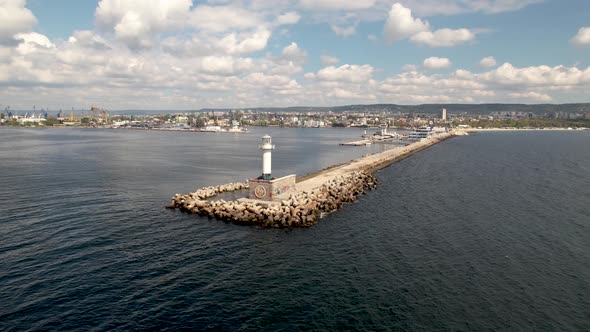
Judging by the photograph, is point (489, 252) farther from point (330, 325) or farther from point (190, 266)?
point (190, 266)

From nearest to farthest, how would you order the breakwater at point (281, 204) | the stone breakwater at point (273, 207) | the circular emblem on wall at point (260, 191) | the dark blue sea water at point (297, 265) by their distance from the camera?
the dark blue sea water at point (297, 265), the stone breakwater at point (273, 207), the breakwater at point (281, 204), the circular emblem on wall at point (260, 191)

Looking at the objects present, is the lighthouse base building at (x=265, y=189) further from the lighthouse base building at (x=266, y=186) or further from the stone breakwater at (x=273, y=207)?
the stone breakwater at (x=273, y=207)

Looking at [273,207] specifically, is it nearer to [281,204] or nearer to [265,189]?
[281,204]

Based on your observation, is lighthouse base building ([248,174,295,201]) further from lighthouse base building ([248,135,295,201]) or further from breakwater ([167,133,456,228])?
breakwater ([167,133,456,228])

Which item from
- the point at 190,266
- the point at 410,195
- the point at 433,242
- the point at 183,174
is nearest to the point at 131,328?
the point at 190,266

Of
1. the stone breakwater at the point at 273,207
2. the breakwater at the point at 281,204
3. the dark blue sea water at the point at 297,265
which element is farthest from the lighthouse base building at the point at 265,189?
the dark blue sea water at the point at 297,265

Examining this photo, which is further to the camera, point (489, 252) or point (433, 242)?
point (433, 242)

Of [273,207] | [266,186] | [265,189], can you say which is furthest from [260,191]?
[273,207]
